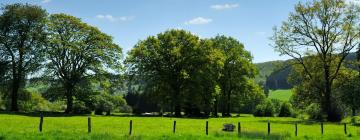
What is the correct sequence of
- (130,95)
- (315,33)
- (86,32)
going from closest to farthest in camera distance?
(315,33) → (86,32) → (130,95)

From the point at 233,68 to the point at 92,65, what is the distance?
31.9 meters

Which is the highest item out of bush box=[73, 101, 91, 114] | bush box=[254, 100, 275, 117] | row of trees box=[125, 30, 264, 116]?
row of trees box=[125, 30, 264, 116]

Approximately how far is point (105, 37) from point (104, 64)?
16.8ft

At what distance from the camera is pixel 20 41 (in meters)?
73.6

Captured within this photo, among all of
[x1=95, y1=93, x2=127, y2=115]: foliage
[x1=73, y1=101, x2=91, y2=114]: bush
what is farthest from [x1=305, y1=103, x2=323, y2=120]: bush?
[x1=73, y1=101, x2=91, y2=114]: bush

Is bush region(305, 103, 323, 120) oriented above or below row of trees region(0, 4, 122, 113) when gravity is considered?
below

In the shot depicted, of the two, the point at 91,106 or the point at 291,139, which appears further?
the point at 91,106

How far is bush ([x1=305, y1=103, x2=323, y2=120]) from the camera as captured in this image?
77.2 m

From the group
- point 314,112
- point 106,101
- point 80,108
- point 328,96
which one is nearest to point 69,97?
point 80,108

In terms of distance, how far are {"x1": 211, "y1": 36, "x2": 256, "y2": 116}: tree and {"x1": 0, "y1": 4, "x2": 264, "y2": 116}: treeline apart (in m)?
10.0

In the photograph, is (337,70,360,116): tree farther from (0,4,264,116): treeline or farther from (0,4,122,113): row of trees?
(0,4,122,113): row of trees

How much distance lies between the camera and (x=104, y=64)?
256ft

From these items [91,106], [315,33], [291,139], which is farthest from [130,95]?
Answer: [291,139]

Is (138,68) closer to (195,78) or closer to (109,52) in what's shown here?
(109,52)
